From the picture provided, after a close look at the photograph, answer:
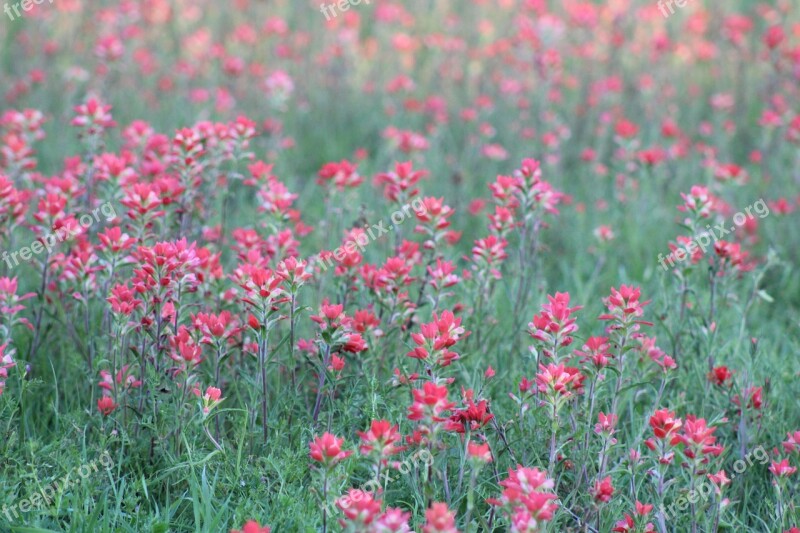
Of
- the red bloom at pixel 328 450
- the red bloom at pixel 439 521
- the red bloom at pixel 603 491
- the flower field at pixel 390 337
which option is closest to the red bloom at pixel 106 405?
the flower field at pixel 390 337

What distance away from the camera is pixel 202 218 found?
4.13m

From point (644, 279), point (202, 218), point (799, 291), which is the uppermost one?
point (202, 218)

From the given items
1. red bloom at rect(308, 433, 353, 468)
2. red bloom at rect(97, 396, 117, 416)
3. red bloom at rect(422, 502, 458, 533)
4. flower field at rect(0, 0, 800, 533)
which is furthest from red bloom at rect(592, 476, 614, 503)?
red bloom at rect(97, 396, 117, 416)

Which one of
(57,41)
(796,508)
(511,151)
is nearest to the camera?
(796,508)

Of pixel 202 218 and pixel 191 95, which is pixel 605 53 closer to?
pixel 191 95

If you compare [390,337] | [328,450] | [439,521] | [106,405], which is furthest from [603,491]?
[106,405]

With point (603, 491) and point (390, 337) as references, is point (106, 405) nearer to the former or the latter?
point (390, 337)

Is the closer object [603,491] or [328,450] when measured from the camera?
[328,450]

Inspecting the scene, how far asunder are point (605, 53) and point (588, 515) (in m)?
6.97

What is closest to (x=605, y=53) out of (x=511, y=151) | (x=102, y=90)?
(x=511, y=151)

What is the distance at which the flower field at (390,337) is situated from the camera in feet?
9.26

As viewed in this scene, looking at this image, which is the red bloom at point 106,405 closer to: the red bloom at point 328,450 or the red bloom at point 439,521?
the red bloom at point 328,450

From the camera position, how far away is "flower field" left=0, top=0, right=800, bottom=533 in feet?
9.26

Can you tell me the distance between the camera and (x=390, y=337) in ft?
12.1
